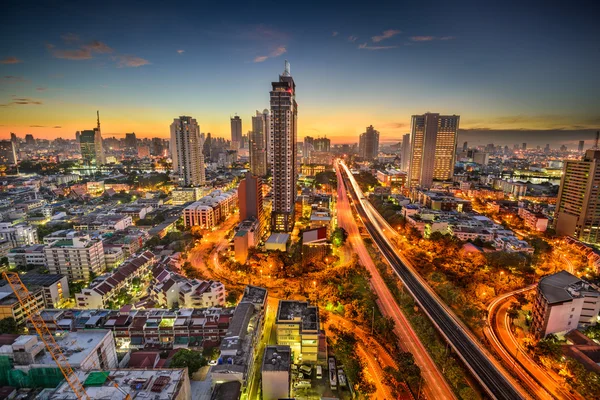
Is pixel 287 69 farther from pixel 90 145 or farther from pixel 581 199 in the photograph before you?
pixel 90 145

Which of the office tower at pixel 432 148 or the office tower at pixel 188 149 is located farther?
the office tower at pixel 432 148

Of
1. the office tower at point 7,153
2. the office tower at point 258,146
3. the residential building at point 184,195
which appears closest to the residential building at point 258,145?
the office tower at point 258,146

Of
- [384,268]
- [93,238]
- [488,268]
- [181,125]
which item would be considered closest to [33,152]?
[181,125]

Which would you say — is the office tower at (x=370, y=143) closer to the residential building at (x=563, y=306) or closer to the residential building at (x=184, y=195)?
the residential building at (x=184, y=195)

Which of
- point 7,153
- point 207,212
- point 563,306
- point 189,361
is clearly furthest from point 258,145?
point 7,153

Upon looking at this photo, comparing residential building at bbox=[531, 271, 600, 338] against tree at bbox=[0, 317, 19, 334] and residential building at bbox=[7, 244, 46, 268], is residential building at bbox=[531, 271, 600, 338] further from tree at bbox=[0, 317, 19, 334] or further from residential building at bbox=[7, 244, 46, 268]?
residential building at bbox=[7, 244, 46, 268]

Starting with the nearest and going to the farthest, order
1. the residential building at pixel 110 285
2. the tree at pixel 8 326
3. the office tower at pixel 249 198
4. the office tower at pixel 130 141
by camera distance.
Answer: the tree at pixel 8 326 < the residential building at pixel 110 285 < the office tower at pixel 249 198 < the office tower at pixel 130 141
